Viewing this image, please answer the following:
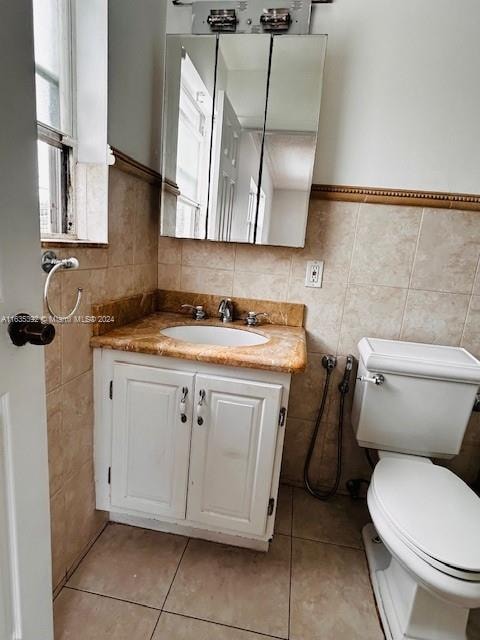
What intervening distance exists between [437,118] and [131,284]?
4.49 feet

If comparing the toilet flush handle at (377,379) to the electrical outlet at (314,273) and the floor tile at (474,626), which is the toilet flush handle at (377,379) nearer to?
the electrical outlet at (314,273)

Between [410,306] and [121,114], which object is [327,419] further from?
[121,114]

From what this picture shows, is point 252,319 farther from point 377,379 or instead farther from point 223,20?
point 223,20

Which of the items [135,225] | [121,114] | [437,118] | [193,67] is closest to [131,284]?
[135,225]

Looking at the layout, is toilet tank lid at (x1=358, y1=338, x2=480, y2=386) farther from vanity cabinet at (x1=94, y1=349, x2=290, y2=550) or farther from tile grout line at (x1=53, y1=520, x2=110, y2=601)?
tile grout line at (x1=53, y1=520, x2=110, y2=601)

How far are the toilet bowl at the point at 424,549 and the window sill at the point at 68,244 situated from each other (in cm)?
119

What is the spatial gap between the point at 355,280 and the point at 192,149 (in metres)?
0.89

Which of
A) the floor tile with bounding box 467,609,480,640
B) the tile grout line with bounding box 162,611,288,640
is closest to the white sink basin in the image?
the tile grout line with bounding box 162,611,288,640

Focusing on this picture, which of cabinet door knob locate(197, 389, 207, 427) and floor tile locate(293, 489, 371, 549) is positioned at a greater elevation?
cabinet door knob locate(197, 389, 207, 427)

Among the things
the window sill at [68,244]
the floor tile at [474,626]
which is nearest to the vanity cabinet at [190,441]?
the window sill at [68,244]

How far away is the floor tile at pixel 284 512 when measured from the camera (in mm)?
1472

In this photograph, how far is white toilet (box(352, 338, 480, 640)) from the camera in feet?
2.97

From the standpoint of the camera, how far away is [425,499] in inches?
41.8

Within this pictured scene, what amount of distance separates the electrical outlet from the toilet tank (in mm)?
362
